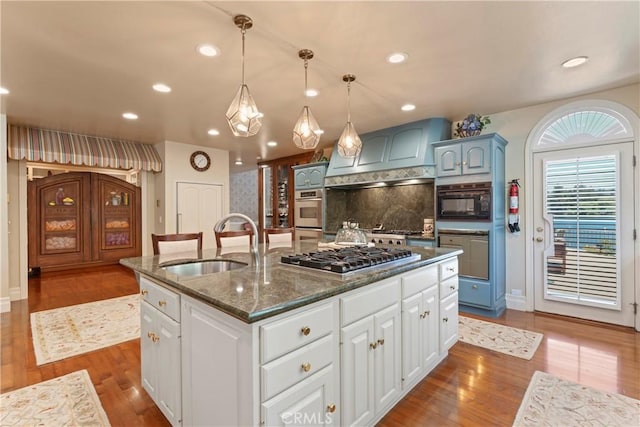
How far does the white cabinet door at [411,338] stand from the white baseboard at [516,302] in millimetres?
2450

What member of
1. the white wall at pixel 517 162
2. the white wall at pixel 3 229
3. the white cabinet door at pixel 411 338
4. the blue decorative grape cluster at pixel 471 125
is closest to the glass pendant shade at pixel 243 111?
the white cabinet door at pixel 411 338

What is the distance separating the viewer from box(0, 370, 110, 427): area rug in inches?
72.0

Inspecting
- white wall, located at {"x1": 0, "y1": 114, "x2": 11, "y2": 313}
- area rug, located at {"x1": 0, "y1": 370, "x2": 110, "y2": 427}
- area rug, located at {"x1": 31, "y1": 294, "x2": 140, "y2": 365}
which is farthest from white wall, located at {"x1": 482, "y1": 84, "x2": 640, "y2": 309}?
white wall, located at {"x1": 0, "y1": 114, "x2": 11, "y2": 313}

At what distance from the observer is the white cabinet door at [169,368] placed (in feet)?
5.17

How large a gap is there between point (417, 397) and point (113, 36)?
326 centimetres

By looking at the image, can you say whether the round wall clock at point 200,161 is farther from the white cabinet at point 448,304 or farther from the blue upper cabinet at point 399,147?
the white cabinet at point 448,304

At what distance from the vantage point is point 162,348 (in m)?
1.72

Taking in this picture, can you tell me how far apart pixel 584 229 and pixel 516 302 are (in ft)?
3.74

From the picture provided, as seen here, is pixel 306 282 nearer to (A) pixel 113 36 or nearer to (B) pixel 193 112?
(A) pixel 113 36

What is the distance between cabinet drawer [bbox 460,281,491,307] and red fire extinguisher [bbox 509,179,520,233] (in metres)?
0.84

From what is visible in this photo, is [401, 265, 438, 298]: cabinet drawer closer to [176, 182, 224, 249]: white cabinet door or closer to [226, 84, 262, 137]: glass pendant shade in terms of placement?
[226, 84, 262, 137]: glass pendant shade

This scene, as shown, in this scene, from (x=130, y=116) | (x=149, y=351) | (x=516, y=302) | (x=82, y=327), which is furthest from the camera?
(x=130, y=116)

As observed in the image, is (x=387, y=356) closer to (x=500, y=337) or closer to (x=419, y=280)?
(x=419, y=280)

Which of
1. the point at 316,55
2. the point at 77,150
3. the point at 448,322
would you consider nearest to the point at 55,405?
the point at 448,322
